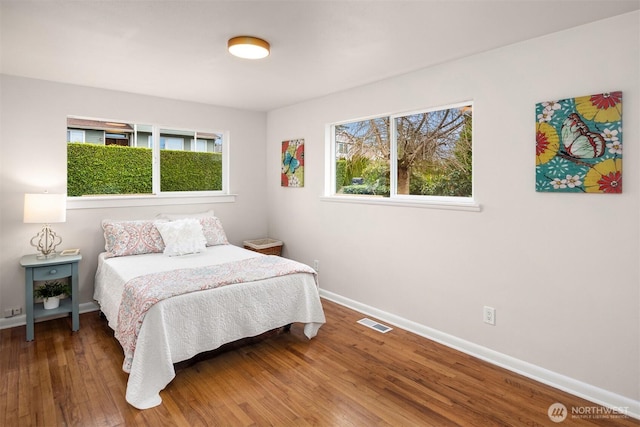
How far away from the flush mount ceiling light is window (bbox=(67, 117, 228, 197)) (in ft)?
6.97

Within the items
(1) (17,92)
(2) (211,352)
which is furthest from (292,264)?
(1) (17,92)

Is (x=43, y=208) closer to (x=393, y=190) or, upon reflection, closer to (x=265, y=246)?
(x=265, y=246)

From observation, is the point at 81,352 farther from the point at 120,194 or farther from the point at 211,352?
the point at 120,194

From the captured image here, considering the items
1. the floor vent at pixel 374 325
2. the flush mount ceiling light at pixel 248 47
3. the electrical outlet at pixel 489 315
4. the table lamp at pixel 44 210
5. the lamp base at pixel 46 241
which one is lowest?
the floor vent at pixel 374 325

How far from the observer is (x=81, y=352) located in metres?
2.91

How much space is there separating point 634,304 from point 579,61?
152 centimetres

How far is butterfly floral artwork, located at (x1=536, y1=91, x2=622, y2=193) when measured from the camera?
2.18m

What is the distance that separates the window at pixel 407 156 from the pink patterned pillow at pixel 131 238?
77.7 inches

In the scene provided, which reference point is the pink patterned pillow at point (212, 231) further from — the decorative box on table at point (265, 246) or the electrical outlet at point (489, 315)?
the electrical outlet at point (489, 315)

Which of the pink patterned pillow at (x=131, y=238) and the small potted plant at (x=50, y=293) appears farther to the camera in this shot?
the pink patterned pillow at (x=131, y=238)

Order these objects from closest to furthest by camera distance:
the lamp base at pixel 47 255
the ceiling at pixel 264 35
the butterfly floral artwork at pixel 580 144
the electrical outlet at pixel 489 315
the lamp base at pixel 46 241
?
the ceiling at pixel 264 35, the butterfly floral artwork at pixel 580 144, the electrical outlet at pixel 489 315, the lamp base at pixel 47 255, the lamp base at pixel 46 241

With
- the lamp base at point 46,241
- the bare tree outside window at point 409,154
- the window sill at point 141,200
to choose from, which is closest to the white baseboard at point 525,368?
the bare tree outside window at point 409,154

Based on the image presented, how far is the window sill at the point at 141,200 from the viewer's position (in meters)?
3.79

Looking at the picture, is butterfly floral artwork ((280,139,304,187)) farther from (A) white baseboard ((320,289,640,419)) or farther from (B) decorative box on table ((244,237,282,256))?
(A) white baseboard ((320,289,640,419))
